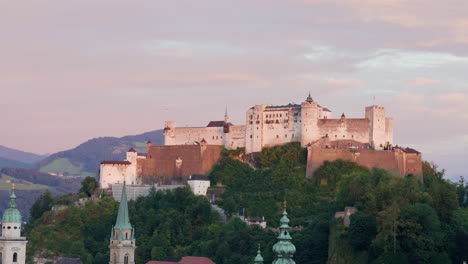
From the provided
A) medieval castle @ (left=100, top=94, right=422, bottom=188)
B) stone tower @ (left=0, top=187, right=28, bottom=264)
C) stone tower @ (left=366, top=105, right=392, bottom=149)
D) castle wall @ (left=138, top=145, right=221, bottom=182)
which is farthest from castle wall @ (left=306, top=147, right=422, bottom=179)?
stone tower @ (left=0, top=187, right=28, bottom=264)

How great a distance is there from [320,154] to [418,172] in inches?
395

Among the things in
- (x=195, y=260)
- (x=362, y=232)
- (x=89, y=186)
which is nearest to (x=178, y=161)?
(x=89, y=186)

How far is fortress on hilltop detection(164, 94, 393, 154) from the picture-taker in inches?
4616

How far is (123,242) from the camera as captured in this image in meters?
102

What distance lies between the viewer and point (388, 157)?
377ft

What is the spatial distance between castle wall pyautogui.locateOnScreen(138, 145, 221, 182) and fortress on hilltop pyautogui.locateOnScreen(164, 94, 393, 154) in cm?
221

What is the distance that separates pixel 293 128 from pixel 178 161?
13405 millimetres

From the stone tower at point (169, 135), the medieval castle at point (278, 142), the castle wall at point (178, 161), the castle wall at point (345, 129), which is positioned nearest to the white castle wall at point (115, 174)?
the medieval castle at point (278, 142)

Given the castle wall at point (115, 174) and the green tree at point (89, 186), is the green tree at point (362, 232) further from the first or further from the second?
the green tree at point (89, 186)

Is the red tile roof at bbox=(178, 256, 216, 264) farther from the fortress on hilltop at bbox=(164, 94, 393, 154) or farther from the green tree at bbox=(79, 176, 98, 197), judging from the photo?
the green tree at bbox=(79, 176, 98, 197)

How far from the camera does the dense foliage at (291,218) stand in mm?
82688

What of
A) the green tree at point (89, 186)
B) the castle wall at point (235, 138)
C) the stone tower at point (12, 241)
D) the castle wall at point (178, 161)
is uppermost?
the castle wall at point (235, 138)

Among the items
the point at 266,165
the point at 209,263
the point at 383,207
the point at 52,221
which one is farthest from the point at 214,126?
the point at 383,207

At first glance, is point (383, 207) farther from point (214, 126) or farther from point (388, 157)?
point (214, 126)
